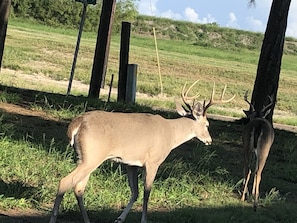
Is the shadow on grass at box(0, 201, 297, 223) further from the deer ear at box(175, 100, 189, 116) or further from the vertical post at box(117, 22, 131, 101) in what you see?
the vertical post at box(117, 22, 131, 101)

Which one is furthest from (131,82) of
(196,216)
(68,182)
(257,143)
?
(68,182)


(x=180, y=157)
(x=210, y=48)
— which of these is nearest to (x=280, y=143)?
(x=180, y=157)

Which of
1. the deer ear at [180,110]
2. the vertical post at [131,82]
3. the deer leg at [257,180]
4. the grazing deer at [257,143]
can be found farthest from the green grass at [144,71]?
the deer ear at [180,110]

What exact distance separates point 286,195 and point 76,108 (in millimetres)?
4657

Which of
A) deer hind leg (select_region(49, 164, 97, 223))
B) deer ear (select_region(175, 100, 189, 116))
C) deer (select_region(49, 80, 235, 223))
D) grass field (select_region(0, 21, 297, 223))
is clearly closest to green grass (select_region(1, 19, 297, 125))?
grass field (select_region(0, 21, 297, 223))

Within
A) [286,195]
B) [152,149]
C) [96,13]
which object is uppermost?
[96,13]

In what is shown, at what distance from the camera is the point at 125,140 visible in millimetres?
6926

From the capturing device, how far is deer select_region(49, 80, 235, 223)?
6.62 meters

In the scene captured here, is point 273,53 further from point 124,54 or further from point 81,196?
A: point 81,196

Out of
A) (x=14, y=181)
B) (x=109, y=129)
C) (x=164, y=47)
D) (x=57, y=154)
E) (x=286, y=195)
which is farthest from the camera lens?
(x=164, y=47)

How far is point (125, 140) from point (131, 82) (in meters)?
9.18

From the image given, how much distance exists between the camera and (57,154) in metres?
9.20

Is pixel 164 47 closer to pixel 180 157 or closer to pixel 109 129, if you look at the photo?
pixel 180 157

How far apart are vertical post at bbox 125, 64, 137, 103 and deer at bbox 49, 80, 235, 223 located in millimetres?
8041
